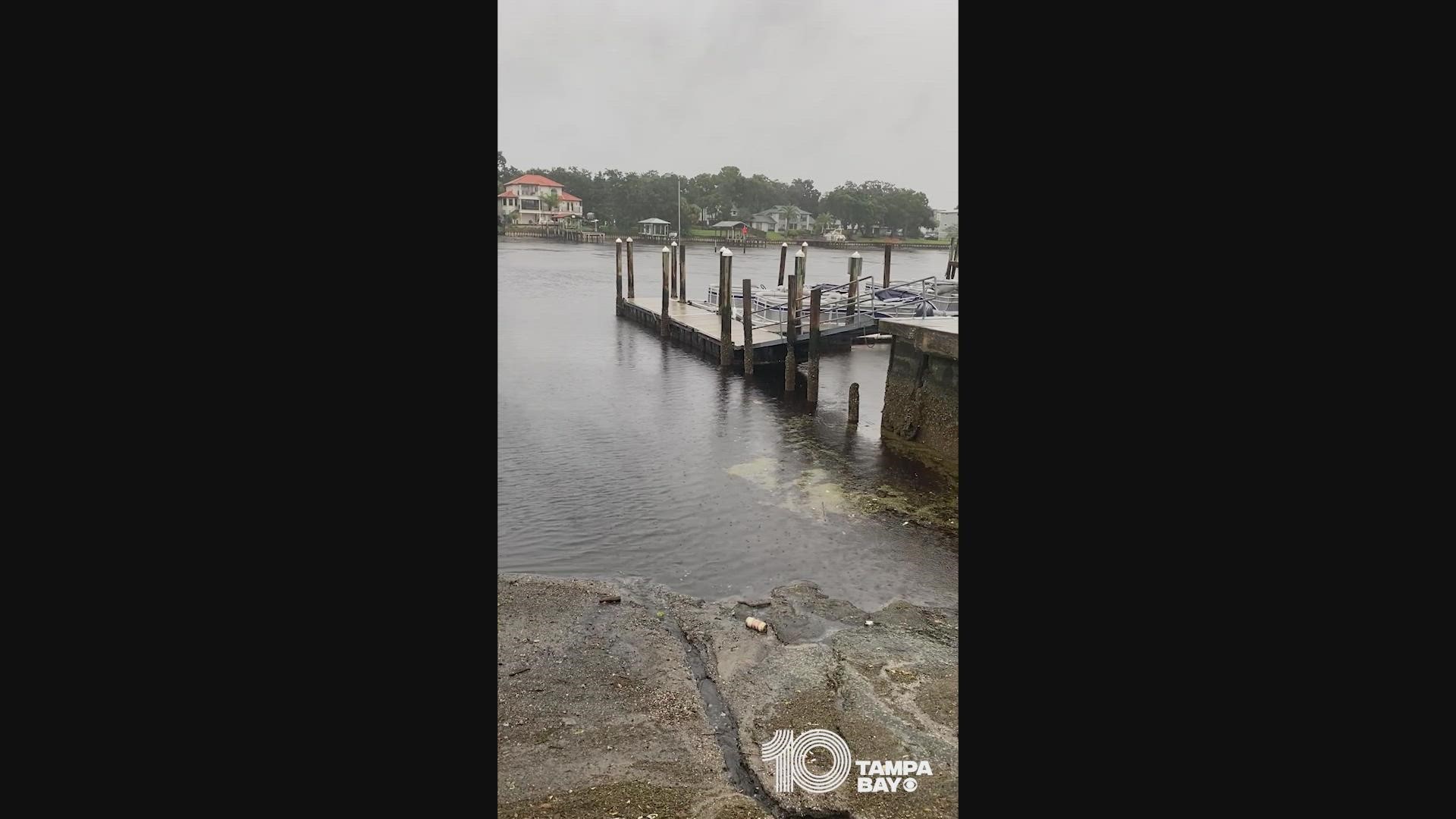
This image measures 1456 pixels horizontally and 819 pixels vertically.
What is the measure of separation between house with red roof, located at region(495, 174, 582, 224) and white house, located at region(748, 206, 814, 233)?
1553 centimetres

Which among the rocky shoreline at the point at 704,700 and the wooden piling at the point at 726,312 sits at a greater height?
the wooden piling at the point at 726,312

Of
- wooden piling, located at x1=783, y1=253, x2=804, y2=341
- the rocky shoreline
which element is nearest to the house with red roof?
wooden piling, located at x1=783, y1=253, x2=804, y2=341

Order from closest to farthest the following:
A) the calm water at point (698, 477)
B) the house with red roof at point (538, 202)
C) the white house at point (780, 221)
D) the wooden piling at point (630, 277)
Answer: the calm water at point (698, 477)
the wooden piling at point (630, 277)
the house with red roof at point (538, 202)
the white house at point (780, 221)

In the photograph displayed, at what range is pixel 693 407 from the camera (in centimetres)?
1708

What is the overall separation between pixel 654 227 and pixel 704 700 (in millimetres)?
68574

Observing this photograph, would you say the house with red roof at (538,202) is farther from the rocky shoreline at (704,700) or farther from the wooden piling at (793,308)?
the rocky shoreline at (704,700)

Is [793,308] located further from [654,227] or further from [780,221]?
[780,221]

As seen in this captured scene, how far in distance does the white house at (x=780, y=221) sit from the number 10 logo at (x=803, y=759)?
245ft

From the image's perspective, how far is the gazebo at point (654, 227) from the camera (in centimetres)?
6950

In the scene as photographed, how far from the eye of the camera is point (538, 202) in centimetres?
7119

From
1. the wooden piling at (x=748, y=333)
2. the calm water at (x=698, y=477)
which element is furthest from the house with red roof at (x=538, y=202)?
the wooden piling at (x=748, y=333)
